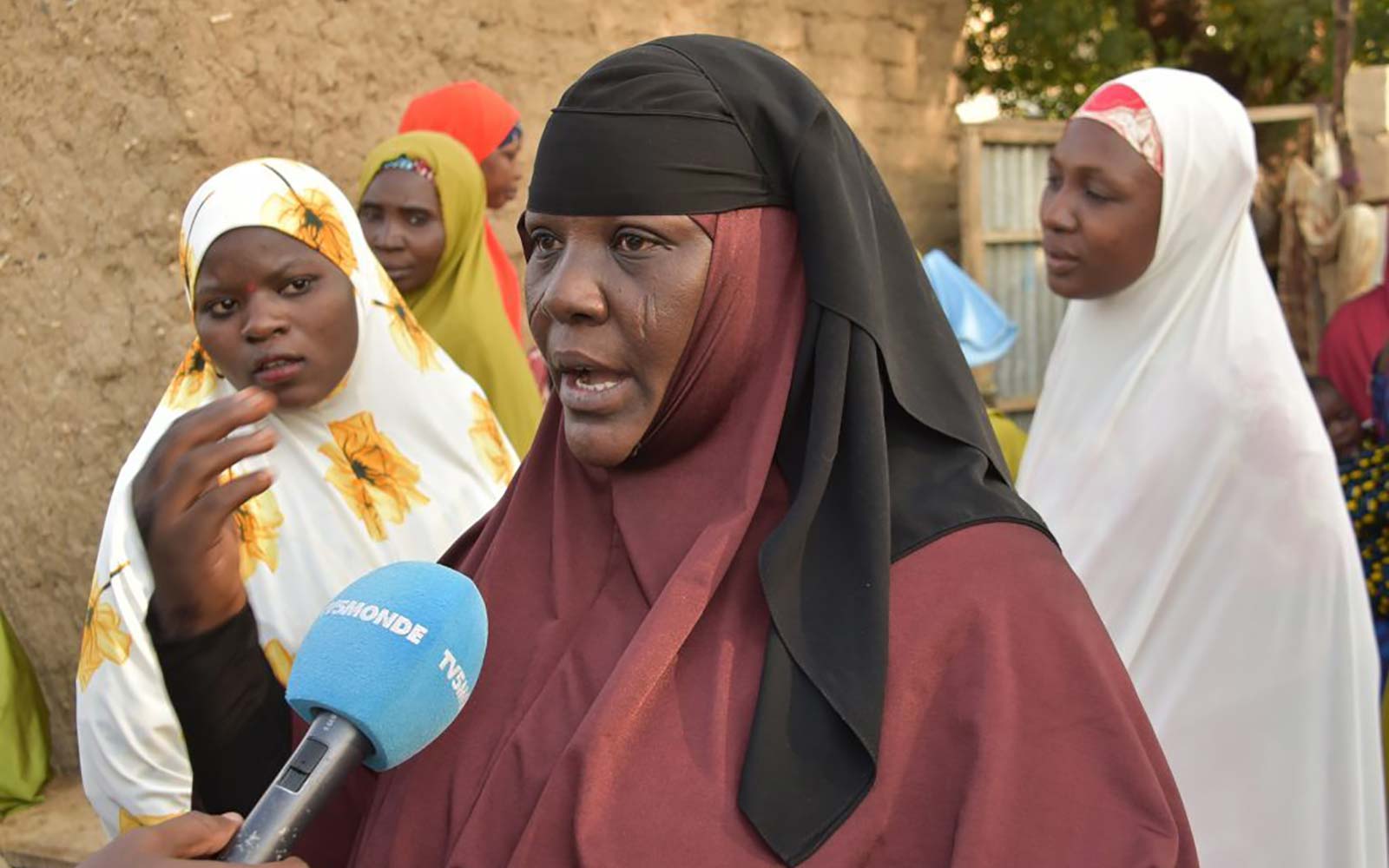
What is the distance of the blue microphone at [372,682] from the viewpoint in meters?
1.49

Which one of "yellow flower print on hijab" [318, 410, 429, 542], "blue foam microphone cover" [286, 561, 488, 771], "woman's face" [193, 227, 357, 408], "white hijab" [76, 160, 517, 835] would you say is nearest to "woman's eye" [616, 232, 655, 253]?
"blue foam microphone cover" [286, 561, 488, 771]

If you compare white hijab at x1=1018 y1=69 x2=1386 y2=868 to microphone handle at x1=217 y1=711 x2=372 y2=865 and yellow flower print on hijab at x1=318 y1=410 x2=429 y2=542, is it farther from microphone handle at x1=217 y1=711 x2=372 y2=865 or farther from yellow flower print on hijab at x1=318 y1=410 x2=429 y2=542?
microphone handle at x1=217 y1=711 x2=372 y2=865

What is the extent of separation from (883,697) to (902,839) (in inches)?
5.8

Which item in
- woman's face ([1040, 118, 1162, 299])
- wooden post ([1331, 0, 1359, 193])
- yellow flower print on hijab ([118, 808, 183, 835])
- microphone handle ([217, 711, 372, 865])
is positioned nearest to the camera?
microphone handle ([217, 711, 372, 865])

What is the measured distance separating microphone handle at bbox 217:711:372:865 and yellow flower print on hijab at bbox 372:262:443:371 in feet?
6.48

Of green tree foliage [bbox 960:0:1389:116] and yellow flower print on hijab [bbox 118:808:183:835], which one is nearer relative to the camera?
yellow flower print on hijab [bbox 118:808:183:835]

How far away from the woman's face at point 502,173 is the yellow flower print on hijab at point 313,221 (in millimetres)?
2386

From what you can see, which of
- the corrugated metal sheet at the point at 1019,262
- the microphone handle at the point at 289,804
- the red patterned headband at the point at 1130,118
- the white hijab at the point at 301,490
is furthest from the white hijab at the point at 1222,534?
the corrugated metal sheet at the point at 1019,262

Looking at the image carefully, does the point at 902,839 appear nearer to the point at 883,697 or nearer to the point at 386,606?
the point at 883,697

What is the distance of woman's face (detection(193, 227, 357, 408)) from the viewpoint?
3098 millimetres

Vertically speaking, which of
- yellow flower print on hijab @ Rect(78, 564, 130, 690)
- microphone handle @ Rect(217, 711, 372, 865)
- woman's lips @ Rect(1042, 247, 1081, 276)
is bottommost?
yellow flower print on hijab @ Rect(78, 564, 130, 690)

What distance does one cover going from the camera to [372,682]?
1.60 m

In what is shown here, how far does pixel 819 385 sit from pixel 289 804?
737mm

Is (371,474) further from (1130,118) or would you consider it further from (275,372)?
(1130,118)
